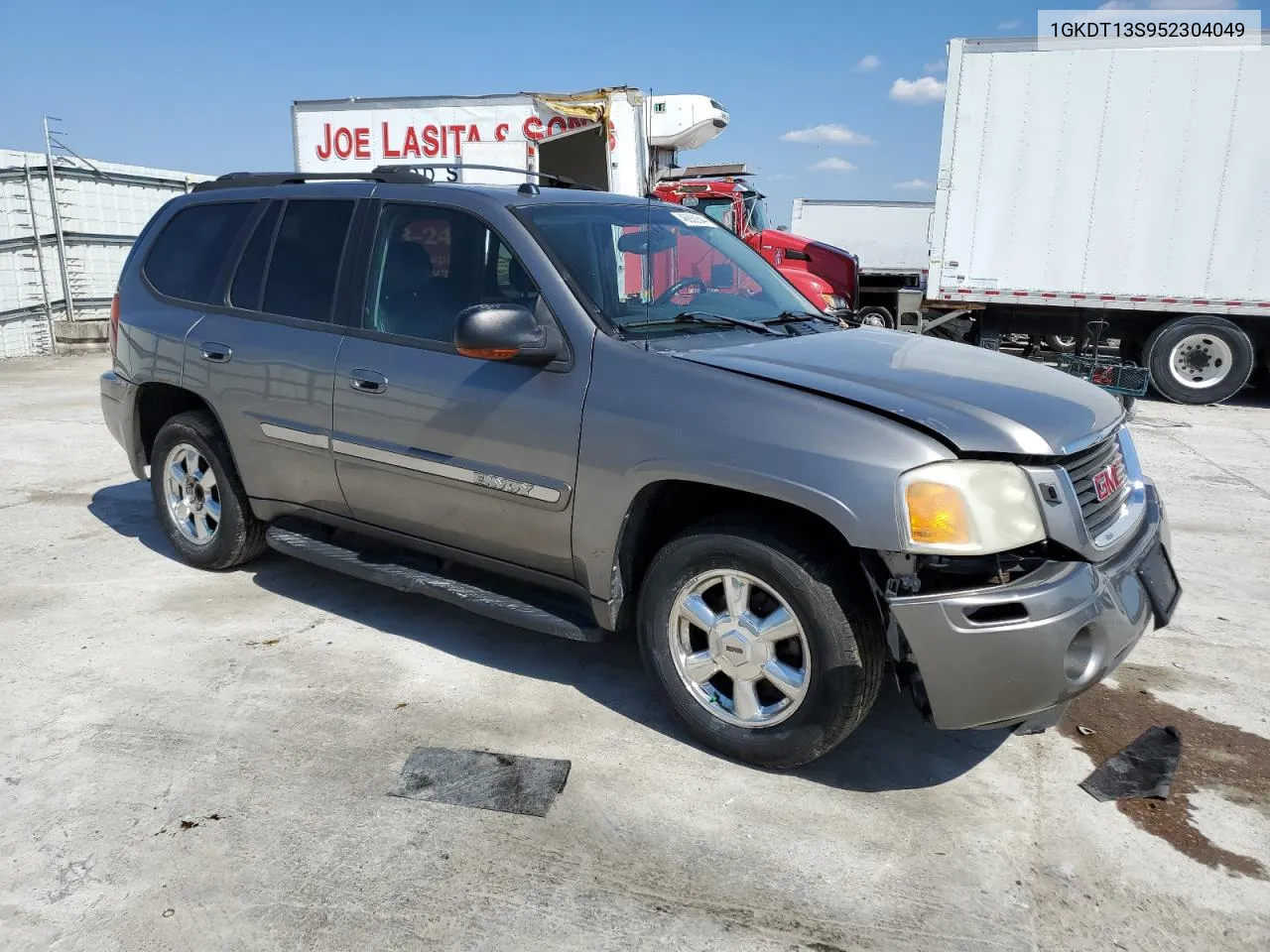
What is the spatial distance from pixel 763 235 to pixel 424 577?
12231 millimetres

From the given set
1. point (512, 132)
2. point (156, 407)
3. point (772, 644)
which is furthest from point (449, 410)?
point (512, 132)

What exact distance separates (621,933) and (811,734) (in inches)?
35.6

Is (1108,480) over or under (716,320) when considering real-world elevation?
under

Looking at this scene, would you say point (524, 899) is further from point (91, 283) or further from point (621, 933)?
point (91, 283)

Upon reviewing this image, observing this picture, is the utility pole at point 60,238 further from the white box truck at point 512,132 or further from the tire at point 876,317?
the tire at point 876,317

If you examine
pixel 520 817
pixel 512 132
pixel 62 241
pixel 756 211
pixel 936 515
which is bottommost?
pixel 520 817

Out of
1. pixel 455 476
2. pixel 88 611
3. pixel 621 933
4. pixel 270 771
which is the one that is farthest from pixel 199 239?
pixel 621 933

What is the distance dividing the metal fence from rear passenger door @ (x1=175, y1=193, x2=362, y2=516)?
38.5 feet

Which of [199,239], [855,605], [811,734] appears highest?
[199,239]

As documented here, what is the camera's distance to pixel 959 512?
2.76 meters

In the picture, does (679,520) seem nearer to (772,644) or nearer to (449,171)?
(772,644)

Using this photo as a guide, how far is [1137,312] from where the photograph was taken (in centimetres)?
1214

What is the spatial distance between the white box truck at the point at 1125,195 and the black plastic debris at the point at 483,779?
1072cm

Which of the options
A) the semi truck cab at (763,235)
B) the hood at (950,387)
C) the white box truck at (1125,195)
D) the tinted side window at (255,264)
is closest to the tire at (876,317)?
the semi truck cab at (763,235)
